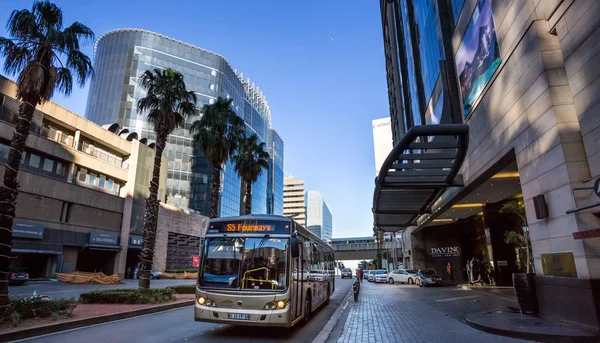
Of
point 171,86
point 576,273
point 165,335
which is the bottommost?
point 165,335

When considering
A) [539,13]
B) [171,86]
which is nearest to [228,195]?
[171,86]

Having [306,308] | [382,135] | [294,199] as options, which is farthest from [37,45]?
[294,199]

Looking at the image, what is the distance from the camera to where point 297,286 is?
30.1 ft

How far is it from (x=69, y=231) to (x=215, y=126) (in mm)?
21792

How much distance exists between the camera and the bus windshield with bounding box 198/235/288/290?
8.16 meters

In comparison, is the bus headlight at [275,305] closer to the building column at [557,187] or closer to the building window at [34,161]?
the building column at [557,187]

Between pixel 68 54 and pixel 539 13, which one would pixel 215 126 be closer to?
pixel 68 54

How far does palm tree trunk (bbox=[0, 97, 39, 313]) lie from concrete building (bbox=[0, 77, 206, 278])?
2282 cm

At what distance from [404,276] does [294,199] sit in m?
137

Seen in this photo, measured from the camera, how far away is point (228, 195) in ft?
256

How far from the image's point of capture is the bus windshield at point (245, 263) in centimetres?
816

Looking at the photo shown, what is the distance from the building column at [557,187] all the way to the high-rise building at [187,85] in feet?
212

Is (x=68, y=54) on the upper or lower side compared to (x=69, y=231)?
upper

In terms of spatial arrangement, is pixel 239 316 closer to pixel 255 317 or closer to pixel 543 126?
pixel 255 317
